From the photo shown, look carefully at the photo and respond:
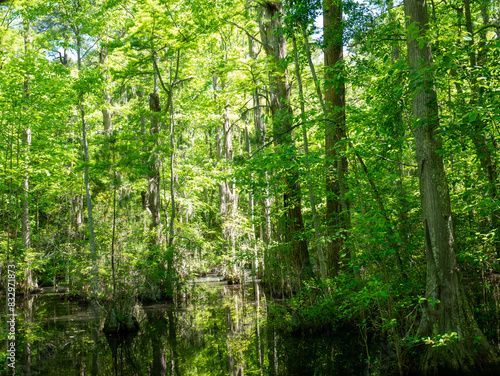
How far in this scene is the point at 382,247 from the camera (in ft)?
18.6

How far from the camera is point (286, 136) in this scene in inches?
316

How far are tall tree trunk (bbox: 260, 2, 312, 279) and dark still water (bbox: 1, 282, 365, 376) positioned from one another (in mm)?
1953

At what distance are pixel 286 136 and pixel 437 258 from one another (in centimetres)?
410

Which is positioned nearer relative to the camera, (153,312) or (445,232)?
(445,232)

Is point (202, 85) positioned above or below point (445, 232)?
above

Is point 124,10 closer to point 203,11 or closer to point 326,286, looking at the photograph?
point 203,11

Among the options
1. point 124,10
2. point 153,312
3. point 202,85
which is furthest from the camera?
point 202,85

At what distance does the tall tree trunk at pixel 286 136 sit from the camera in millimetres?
8087

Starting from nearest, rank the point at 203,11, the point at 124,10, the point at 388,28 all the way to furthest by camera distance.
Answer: the point at 388,28 < the point at 203,11 < the point at 124,10

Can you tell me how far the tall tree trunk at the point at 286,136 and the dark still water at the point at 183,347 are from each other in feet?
6.41

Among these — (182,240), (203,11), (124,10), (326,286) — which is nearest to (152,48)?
(203,11)

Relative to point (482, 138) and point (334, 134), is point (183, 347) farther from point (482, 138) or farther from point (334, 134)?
point (482, 138)

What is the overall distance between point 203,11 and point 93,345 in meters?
9.50

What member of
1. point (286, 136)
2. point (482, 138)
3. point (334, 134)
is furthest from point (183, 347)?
point (482, 138)
